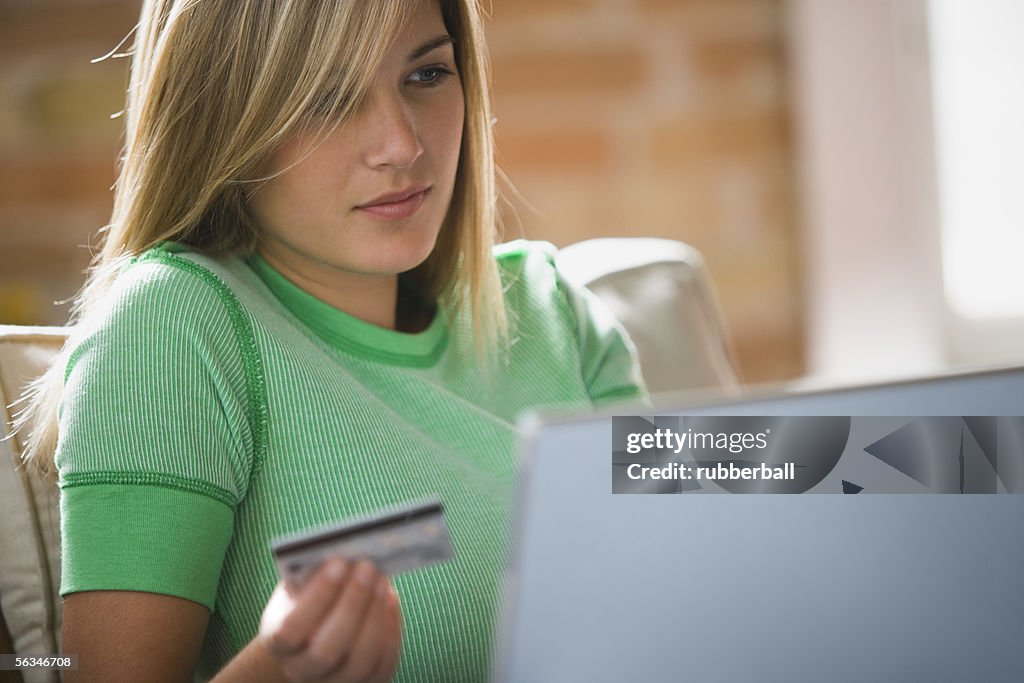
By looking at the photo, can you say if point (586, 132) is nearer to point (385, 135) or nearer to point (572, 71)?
point (572, 71)

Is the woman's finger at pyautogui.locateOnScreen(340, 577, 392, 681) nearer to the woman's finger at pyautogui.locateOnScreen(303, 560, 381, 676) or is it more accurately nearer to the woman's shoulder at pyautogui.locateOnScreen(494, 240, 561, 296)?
the woman's finger at pyautogui.locateOnScreen(303, 560, 381, 676)

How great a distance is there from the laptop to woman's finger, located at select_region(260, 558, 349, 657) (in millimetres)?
92

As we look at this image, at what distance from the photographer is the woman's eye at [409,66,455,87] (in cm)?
95

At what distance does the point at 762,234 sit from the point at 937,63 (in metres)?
0.43

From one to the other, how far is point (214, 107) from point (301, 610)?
496mm

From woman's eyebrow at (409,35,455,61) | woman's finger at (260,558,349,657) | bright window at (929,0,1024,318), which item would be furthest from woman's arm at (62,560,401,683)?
bright window at (929,0,1024,318)

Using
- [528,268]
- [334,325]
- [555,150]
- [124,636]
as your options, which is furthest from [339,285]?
[555,150]

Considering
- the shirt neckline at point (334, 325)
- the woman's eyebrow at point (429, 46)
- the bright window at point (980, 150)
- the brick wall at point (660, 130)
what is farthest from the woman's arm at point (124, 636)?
the bright window at point (980, 150)

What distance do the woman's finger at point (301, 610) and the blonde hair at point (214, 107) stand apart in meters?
0.37

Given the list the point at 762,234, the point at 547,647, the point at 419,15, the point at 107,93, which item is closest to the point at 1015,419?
the point at 547,647

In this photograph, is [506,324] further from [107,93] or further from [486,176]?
[107,93]

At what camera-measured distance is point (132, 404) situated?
748mm

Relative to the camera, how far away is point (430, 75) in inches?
38.2

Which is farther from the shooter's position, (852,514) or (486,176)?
(486,176)
